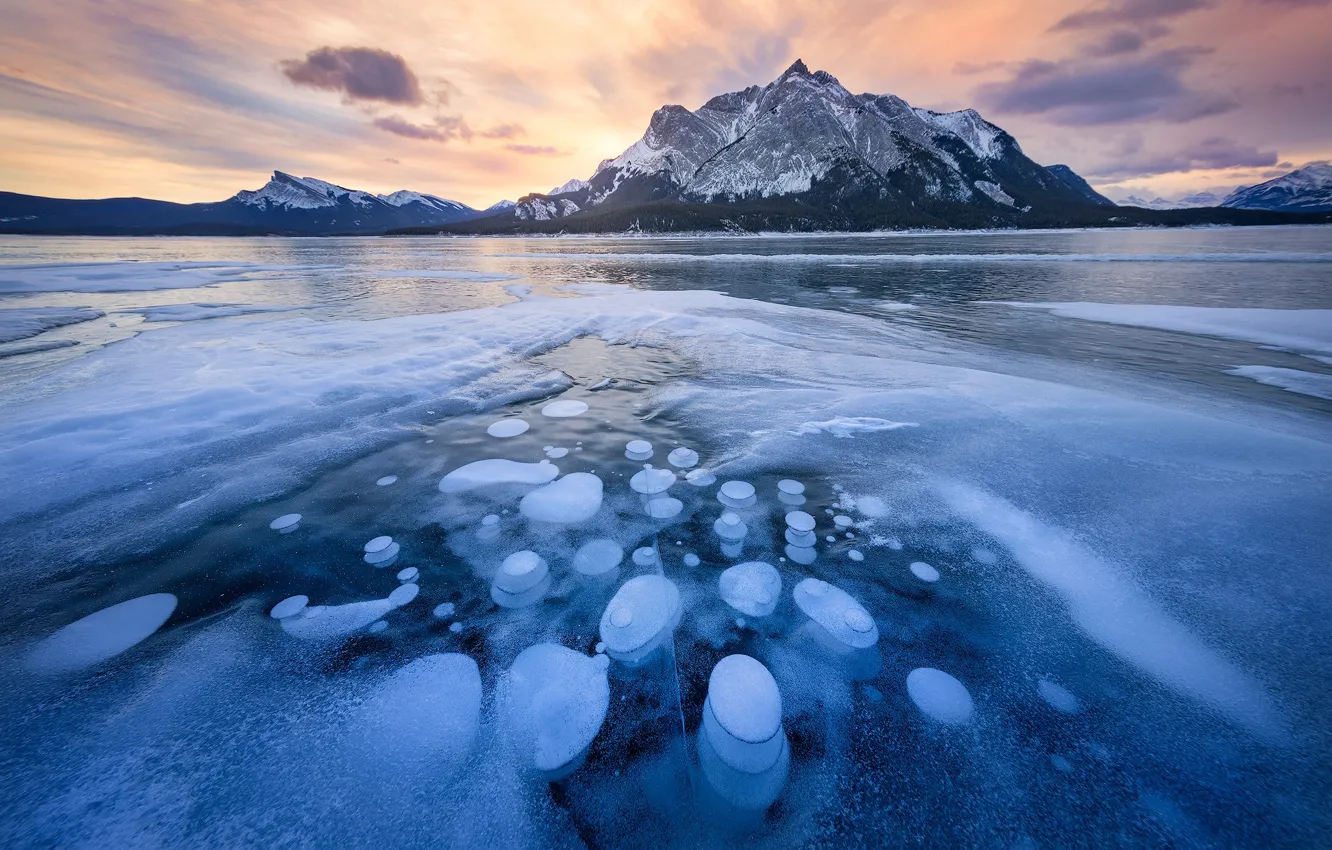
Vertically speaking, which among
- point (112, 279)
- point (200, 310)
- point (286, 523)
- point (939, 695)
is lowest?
point (939, 695)

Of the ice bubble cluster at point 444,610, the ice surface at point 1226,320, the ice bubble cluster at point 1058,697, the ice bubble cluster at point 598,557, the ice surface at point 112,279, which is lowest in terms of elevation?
the ice bubble cluster at point 1058,697

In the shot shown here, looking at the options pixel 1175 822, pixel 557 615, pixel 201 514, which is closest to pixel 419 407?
pixel 201 514

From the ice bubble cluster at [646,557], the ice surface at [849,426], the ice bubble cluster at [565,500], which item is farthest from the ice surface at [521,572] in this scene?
the ice surface at [849,426]

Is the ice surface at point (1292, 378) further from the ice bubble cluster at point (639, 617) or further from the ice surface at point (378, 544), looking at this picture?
the ice surface at point (378, 544)

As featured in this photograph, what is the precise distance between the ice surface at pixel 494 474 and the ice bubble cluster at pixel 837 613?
2528 millimetres

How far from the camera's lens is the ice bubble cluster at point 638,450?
4884 mm

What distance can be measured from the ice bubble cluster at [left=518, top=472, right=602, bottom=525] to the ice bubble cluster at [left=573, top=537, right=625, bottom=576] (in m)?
0.36

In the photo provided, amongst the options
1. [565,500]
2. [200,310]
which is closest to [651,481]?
[565,500]

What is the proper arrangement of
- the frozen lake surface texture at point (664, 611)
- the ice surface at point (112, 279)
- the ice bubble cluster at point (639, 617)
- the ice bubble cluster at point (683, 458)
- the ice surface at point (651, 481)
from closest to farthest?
the frozen lake surface texture at point (664, 611) → the ice bubble cluster at point (639, 617) → the ice surface at point (651, 481) → the ice bubble cluster at point (683, 458) → the ice surface at point (112, 279)

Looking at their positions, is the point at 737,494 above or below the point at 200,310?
below

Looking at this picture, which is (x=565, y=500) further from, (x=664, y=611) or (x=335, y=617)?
(x=335, y=617)

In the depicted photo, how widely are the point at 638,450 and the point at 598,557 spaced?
5.84 feet

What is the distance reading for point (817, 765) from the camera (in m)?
2.04

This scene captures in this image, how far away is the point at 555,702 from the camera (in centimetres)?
233
